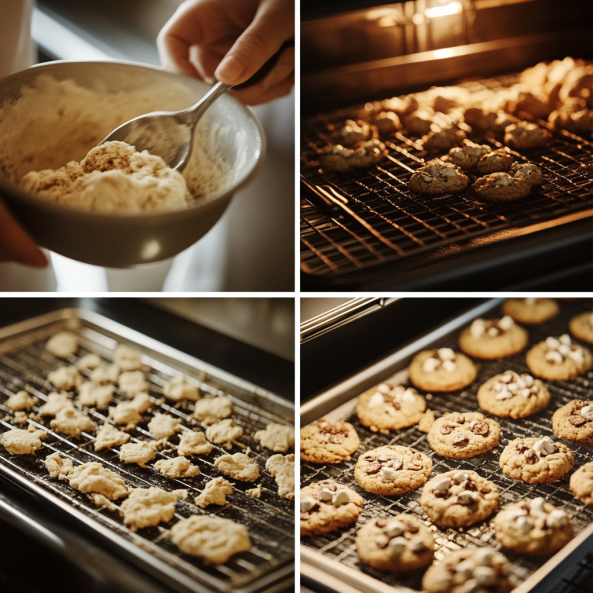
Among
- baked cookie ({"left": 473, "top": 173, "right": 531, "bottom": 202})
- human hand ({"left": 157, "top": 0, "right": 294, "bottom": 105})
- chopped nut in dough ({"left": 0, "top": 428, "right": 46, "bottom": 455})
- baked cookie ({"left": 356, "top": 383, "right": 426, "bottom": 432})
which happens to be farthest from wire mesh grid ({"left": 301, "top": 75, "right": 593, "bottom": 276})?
chopped nut in dough ({"left": 0, "top": 428, "right": 46, "bottom": 455})

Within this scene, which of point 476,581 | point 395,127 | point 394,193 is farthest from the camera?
point 395,127

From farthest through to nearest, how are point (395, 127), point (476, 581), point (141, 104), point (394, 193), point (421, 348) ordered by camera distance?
point (395, 127), point (421, 348), point (394, 193), point (141, 104), point (476, 581)

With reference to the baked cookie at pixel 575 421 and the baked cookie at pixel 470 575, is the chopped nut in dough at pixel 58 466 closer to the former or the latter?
the baked cookie at pixel 470 575

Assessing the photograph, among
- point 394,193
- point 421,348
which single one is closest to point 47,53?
point 394,193

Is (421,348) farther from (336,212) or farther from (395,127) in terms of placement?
(395,127)

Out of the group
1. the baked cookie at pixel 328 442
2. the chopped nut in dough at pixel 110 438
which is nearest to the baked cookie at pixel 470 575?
the baked cookie at pixel 328 442

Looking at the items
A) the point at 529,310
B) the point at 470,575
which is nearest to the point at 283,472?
the point at 470,575
